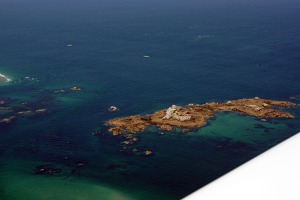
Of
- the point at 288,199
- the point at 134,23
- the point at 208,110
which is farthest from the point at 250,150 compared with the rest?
the point at 134,23

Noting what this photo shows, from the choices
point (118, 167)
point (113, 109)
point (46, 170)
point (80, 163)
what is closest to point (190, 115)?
point (113, 109)

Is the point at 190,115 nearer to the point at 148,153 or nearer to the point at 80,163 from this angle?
the point at 148,153

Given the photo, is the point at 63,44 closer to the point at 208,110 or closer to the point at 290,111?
the point at 208,110

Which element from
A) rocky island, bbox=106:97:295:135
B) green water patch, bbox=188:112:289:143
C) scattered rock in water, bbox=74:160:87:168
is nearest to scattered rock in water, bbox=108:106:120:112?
rocky island, bbox=106:97:295:135

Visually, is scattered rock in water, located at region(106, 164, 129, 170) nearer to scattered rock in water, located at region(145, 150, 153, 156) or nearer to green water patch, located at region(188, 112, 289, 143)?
scattered rock in water, located at region(145, 150, 153, 156)

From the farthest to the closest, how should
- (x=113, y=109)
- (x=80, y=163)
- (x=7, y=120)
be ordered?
(x=113, y=109)
(x=7, y=120)
(x=80, y=163)

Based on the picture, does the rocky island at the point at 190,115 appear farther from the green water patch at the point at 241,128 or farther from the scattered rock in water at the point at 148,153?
the scattered rock in water at the point at 148,153

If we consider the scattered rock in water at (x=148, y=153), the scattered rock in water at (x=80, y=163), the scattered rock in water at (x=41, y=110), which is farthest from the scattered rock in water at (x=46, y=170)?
the scattered rock in water at (x=41, y=110)
